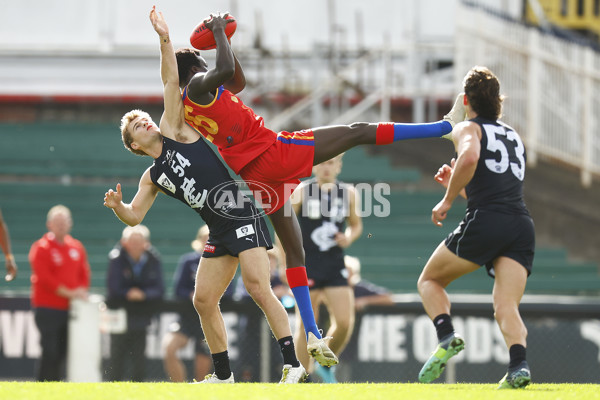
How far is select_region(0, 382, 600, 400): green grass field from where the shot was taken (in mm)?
4961

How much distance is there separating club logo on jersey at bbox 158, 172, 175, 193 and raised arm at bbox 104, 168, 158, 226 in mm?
126

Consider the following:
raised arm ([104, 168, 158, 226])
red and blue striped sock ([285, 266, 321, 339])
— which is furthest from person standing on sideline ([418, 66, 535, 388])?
raised arm ([104, 168, 158, 226])

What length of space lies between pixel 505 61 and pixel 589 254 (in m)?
3.26

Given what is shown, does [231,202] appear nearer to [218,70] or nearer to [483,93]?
[218,70]

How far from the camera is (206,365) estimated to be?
9781 millimetres

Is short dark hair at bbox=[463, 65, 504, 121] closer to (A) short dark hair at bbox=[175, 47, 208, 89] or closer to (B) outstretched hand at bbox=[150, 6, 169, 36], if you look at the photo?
(A) short dark hair at bbox=[175, 47, 208, 89]

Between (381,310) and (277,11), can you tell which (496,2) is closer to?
(277,11)

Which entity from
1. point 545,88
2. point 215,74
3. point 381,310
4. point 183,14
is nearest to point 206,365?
point 381,310

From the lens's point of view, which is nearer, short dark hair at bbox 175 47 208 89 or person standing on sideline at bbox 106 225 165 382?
short dark hair at bbox 175 47 208 89

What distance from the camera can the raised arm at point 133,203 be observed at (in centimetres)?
613

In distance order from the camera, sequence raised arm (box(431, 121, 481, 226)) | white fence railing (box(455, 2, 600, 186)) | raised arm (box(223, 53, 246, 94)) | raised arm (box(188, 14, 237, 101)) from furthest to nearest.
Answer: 1. white fence railing (box(455, 2, 600, 186))
2. raised arm (box(223, 53, 246, 94))
3. raised arm (box(188, 14, 237, 101))
4. raised arm (box(431, 121, 481, 226))

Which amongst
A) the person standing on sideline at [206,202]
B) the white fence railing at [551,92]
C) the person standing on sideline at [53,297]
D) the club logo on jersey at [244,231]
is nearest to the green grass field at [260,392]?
the person standing on sideline at [206,202]

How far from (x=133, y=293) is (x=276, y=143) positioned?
161 inches

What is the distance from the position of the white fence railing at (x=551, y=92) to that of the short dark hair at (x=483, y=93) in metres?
8.32
